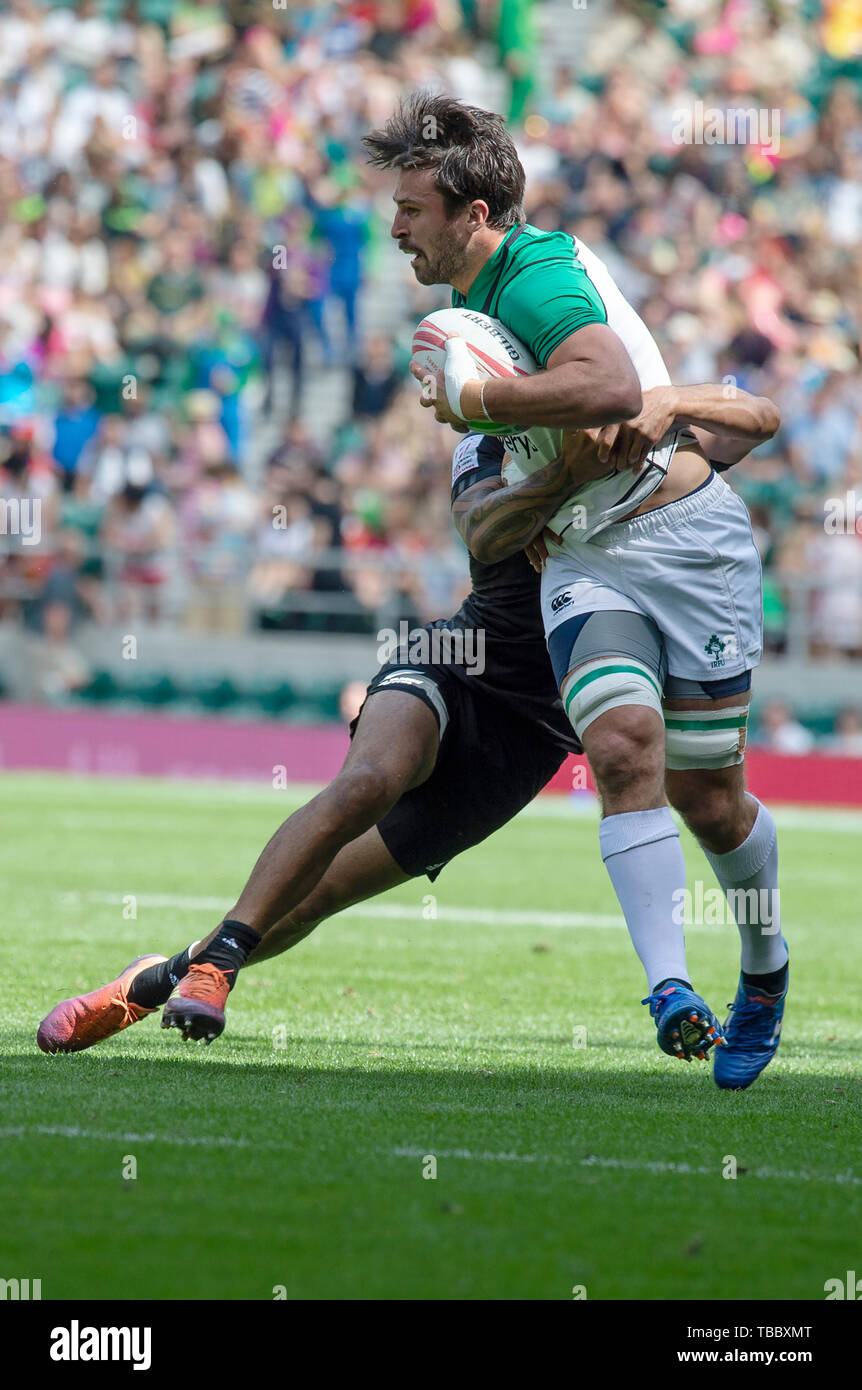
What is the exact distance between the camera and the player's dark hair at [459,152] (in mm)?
5137

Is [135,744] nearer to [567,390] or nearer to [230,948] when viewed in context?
[230,948]

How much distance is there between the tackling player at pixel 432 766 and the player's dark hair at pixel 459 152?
65 centimetres

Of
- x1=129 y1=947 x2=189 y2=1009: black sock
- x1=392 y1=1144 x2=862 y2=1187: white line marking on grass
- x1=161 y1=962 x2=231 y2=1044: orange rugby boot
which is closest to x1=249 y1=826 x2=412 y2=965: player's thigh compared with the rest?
x1=129 y1=947 x2=189 y2=1009: black sock

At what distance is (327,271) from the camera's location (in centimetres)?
2138

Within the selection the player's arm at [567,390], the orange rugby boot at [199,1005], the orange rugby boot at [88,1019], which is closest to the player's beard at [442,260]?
the player's arm at [567,390]

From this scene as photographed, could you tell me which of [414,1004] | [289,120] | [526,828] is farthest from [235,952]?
[289,120]

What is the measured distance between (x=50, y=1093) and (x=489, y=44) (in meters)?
21.3

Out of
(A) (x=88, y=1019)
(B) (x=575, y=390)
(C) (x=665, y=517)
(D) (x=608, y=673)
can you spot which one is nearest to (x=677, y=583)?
(C) (x=665, y=517)

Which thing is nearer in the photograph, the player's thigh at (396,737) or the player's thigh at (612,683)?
the player's thigh at (612,683)

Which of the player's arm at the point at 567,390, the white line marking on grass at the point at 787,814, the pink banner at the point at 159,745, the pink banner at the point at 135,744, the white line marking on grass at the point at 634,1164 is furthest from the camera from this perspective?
the pink banner at the point at 135,744

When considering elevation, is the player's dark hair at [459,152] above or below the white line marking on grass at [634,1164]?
above

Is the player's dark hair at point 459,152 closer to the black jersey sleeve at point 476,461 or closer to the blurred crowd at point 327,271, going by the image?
the black jersey sleeve at point 476,461

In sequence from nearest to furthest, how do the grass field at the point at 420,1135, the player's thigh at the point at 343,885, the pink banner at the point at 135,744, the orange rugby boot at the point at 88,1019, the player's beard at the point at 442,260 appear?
the grass field at the point at 420,1135 → the player's beard at the point at 442,260 → the orange rugby boot at the point at 88,1019 → the player's thigh at the point at 343,885 → the pink banner at the point at 135,744
